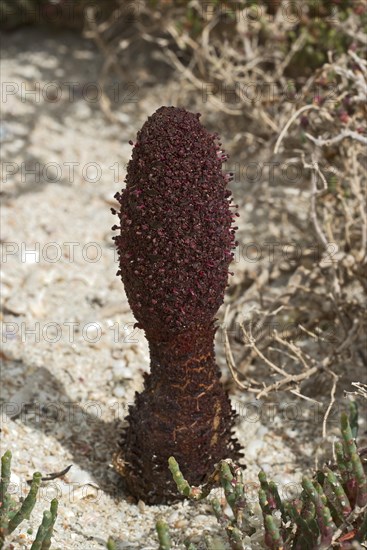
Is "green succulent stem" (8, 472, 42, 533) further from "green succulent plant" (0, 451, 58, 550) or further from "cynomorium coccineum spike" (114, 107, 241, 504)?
"cynomorium coccineum spike" (114, 107, 241, 504)

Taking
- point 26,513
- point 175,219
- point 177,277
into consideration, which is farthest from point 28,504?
point 175,219

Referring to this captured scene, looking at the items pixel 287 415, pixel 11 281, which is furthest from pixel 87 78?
pixel 287 415

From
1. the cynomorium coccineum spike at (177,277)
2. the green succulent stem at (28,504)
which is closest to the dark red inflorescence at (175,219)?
the cynomorium coccineum spike at (177,277)

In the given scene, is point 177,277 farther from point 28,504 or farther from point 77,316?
point 77,316

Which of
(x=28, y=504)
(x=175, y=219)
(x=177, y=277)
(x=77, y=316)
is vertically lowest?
(x=77, y=316)

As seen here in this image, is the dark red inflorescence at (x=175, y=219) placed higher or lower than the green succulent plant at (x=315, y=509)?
higher

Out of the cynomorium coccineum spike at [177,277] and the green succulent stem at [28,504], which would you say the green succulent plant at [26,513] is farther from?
the cynomorium coccineum spike at [177,277]
